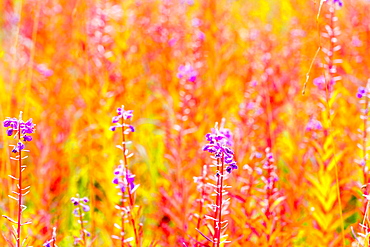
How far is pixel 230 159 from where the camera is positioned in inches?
63.6

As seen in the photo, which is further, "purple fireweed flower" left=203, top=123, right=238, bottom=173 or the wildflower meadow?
the wildflower meadow

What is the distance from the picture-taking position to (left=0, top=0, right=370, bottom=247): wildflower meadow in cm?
243

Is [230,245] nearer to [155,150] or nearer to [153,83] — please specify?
[155,150]

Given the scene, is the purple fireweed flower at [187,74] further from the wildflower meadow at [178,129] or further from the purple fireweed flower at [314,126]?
the purple fireweed flower at [314,126]

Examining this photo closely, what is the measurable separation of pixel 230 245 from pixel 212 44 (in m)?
2.39

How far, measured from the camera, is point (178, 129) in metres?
2.95

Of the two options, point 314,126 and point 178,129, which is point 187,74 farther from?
point 314,126

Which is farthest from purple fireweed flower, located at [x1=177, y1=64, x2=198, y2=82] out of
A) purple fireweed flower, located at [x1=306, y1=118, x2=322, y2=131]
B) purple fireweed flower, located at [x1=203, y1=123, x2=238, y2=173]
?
purple fireweed flower, located at [x1=203, y1=123, x2=238, y2=173]

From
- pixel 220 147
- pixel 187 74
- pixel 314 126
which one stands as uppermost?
pixel 187 74

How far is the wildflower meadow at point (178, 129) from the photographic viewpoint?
2432mm

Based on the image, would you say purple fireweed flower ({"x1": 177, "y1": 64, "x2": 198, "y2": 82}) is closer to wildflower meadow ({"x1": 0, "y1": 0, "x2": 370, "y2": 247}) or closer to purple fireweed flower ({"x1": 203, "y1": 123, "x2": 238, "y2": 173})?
wildflower meadow ({"x1": 0, "y1": 0, "x2": 370, "y2": 247})

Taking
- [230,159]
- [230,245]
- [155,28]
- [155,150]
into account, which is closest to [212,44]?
[155,28]

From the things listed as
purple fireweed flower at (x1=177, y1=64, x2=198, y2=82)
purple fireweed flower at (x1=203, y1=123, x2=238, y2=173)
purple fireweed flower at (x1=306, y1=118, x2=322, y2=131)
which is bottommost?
purple fireweed flower at (x1=203, y1=123, x2=238, y2=173)

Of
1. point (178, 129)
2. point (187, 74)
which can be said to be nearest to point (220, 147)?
point (178, 129)
